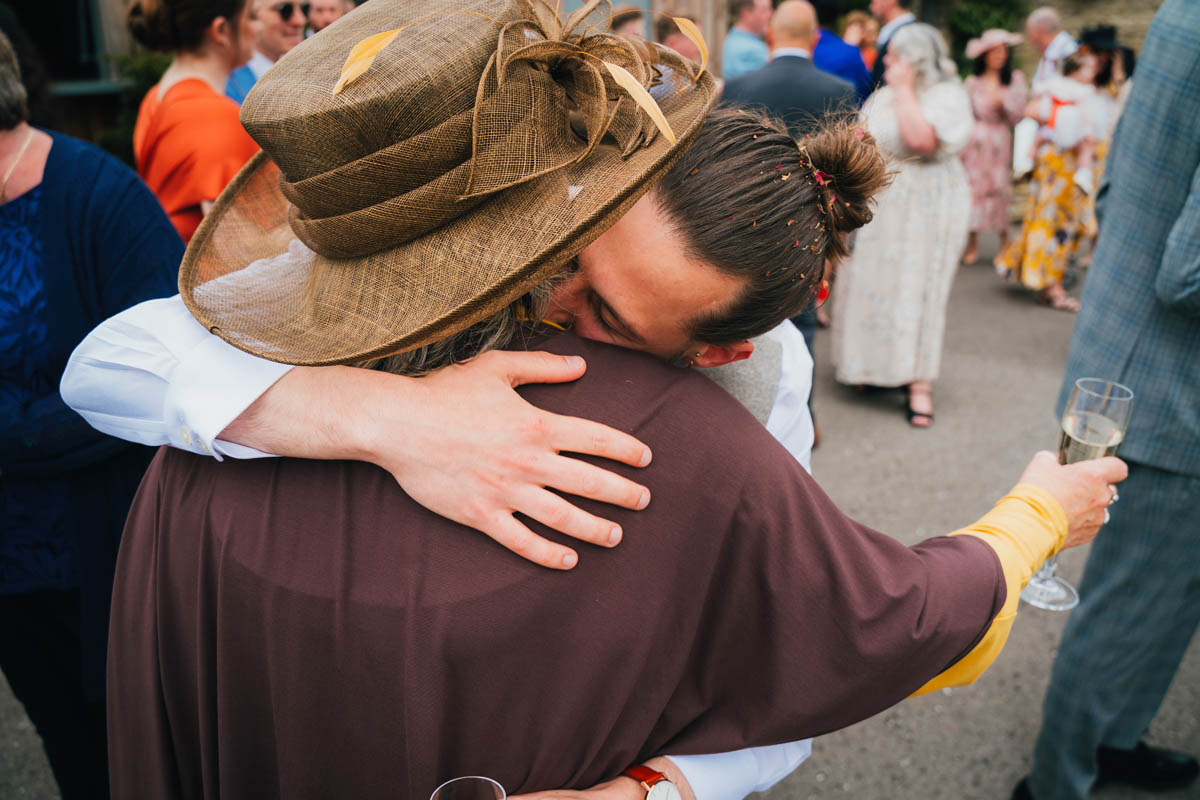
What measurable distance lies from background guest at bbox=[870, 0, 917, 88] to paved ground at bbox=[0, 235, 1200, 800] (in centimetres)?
211

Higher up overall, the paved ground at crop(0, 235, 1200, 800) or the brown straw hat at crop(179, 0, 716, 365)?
the brown straw hat at crop(179, 0, 716, 365)

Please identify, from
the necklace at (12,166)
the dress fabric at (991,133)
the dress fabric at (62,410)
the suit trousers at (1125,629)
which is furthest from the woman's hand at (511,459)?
the dress fabric at (991,133)

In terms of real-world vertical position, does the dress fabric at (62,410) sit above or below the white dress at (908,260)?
above

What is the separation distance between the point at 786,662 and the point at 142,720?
3.29 ft

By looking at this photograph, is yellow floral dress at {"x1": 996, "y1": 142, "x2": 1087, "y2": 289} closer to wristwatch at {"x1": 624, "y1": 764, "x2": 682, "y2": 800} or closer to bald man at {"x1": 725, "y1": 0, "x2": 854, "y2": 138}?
bald man at {"x1": 725, "y1": 0, "x2": 854, "y2": 138}

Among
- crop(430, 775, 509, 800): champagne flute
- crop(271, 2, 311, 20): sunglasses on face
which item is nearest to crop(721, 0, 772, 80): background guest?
crop(271, 2, 311, 20): sunglasses on face

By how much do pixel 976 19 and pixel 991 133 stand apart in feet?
21.5

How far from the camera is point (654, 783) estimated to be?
3.83 feet

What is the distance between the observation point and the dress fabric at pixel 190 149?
2877mm

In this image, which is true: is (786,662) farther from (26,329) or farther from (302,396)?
(26,329)

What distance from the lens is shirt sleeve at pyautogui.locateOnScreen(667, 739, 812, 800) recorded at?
48.3 inches

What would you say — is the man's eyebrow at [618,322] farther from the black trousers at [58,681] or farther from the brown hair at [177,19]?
the brown hair at [177,19]

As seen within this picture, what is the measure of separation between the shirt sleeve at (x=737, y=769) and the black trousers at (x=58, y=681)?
158cm

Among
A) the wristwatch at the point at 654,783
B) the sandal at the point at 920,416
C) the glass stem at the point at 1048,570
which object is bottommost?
the sandal at the point at 920,416
